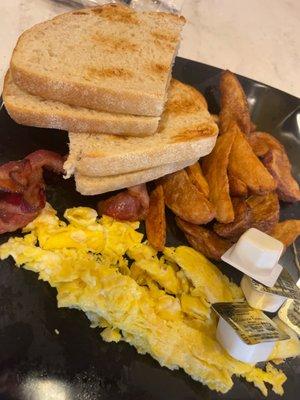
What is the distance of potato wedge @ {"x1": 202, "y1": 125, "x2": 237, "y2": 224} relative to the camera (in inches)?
68.4

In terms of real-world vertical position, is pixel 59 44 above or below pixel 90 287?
above

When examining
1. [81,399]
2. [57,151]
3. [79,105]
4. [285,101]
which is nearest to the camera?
[81,399]

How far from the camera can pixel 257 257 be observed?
64.5 inches

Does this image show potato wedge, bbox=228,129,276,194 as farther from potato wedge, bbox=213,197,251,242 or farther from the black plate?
the black plate

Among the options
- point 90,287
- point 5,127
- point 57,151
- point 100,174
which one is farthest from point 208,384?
point 5,127

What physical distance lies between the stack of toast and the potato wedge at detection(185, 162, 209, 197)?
0.04 meters

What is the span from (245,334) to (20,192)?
→ 0.88 meters

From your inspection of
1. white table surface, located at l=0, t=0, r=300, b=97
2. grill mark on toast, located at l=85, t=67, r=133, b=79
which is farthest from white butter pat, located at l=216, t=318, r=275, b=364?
white table surface, located at l=0, t=0, r=300, b=97

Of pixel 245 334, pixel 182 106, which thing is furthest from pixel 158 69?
pixel 245 334

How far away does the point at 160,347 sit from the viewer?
147 cm

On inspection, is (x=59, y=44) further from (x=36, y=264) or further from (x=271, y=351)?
(x=271, y=351)

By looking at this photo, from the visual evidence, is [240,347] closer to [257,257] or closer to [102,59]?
[257,257]

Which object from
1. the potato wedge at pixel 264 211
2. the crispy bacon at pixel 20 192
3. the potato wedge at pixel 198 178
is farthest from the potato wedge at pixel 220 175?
the crispy bacon at pixel 20 192

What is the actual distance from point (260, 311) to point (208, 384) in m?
0.32
